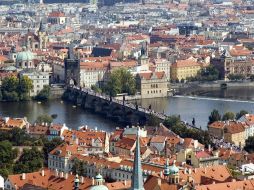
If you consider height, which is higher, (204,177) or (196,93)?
(204,177)

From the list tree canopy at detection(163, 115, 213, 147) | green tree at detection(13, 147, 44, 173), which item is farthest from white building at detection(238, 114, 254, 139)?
green tree at detection(13, 147, 44, 173)

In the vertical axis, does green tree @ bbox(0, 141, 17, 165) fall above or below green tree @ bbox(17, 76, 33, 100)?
above

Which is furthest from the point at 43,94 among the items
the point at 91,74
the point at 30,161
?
the point at 30,161

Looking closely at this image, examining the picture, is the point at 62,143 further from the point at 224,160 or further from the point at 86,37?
the point at 86,37

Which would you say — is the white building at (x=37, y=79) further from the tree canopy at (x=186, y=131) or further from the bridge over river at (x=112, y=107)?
the tree canopy at (x=186, y=131)

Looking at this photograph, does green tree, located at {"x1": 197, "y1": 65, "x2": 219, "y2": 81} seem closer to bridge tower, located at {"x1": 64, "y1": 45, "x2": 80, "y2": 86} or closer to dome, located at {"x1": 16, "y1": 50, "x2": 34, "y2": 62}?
bridge tower, located at {"x1": 64, "y1": 45, "x2": 80, "y2": 86}

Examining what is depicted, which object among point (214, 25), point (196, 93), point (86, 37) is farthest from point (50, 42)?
point (196, 93)
